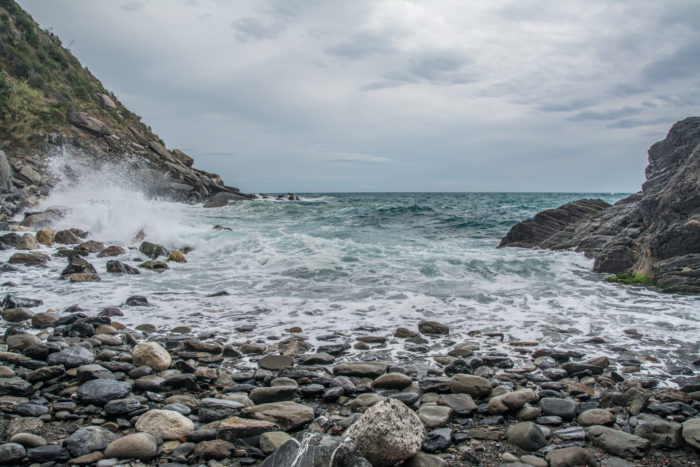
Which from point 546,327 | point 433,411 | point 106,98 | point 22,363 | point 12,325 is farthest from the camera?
point 106,98

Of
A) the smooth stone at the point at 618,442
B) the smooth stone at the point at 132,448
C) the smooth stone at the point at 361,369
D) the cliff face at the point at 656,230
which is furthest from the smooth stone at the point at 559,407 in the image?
the cliff face at the point at 656,230

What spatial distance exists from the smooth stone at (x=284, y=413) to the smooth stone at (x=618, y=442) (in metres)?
1.96

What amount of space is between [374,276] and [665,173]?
10.1 meters

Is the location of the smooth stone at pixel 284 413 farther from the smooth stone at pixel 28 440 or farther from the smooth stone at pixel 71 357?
the smooth stone at pixel 71 357

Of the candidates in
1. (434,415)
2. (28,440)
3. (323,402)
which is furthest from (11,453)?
(434,415)

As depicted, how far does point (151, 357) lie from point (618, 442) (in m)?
3.89

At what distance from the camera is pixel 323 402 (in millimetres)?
3342

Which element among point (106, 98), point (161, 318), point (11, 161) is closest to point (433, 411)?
point (161, 318)

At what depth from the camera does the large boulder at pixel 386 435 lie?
2369 millimetres

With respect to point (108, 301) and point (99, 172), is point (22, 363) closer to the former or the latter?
point (108, 301)

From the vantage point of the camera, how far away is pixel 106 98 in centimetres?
3691

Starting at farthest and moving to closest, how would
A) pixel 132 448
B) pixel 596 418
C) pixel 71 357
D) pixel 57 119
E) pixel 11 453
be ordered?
pixel 57 119 < pixel 71 357 < pixel 596 418 < pixel 132 448 < pixel 11 453

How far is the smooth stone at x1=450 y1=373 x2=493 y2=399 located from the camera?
337 cm

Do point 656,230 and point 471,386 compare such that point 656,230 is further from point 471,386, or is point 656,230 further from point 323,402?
point 323,402
